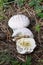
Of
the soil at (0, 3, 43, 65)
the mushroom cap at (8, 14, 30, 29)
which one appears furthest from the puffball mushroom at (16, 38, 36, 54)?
the mushroom cap at (8, 14, 30, 29)

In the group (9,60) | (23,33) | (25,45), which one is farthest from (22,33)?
(9,60)

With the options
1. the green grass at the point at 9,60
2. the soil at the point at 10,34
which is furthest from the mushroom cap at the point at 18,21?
the green grass at the point at 9,60

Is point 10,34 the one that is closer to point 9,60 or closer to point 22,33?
point 22,33

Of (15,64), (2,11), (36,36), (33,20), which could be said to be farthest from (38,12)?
(15,64)

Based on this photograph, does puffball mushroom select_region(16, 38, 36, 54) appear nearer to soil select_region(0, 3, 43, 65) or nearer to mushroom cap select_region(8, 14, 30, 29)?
soil select_region(0, 3, 43, 65)

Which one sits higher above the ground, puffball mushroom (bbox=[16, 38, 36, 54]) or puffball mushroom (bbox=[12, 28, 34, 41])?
puffball mushroom (bbox=[12, 28, 34, 41])

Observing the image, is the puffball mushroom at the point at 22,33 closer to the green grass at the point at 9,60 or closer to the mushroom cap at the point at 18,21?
the mushroom cap at the point at 18,21

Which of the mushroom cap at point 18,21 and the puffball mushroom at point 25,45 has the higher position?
the mushroom cap at point 18,21

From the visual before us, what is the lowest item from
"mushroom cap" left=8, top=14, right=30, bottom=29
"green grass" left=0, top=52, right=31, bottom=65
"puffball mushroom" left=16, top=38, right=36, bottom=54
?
"green grass" left=0, top=52, right=31, bottom=65
